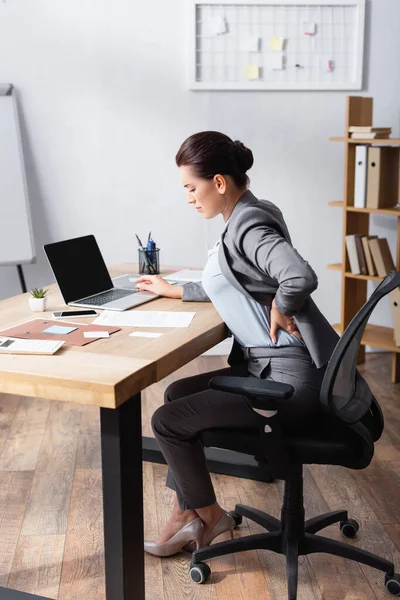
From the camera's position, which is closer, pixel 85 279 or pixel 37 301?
pixel 37 301

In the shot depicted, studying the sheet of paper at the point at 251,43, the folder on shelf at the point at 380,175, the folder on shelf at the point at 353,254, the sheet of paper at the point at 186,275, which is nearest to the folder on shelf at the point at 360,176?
the folder on shelf at the point at 380,175

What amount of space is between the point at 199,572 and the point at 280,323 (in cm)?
79

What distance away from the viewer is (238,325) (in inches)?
90.7

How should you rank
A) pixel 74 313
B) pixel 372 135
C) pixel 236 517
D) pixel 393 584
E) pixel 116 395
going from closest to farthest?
pixel 116 395, pixel 393 584, pixel 74 313, pixel 236 517, pixel 372 135

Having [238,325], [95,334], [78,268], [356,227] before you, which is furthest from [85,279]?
[356,227]

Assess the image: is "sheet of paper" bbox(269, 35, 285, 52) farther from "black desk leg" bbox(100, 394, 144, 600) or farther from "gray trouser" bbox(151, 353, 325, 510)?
"black desk leg" bbox(100, 394, 144, 600)

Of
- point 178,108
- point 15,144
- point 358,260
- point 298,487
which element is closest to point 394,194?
point 358,260

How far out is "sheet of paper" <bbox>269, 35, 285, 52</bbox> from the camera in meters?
4.41

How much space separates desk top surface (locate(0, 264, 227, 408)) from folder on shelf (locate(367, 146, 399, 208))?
6.66ft

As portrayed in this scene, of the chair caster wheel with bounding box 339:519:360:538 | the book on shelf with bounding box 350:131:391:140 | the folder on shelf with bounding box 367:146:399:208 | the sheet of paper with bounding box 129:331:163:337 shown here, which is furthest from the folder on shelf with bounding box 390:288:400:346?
the sheet of paper with bounding box 129:331:163:337

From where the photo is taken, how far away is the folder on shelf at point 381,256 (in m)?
4.17

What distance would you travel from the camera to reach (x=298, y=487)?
2.27 meters

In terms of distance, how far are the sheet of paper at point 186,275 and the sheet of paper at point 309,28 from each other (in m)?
1.95

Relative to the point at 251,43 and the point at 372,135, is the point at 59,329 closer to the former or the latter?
the point at 372,135
